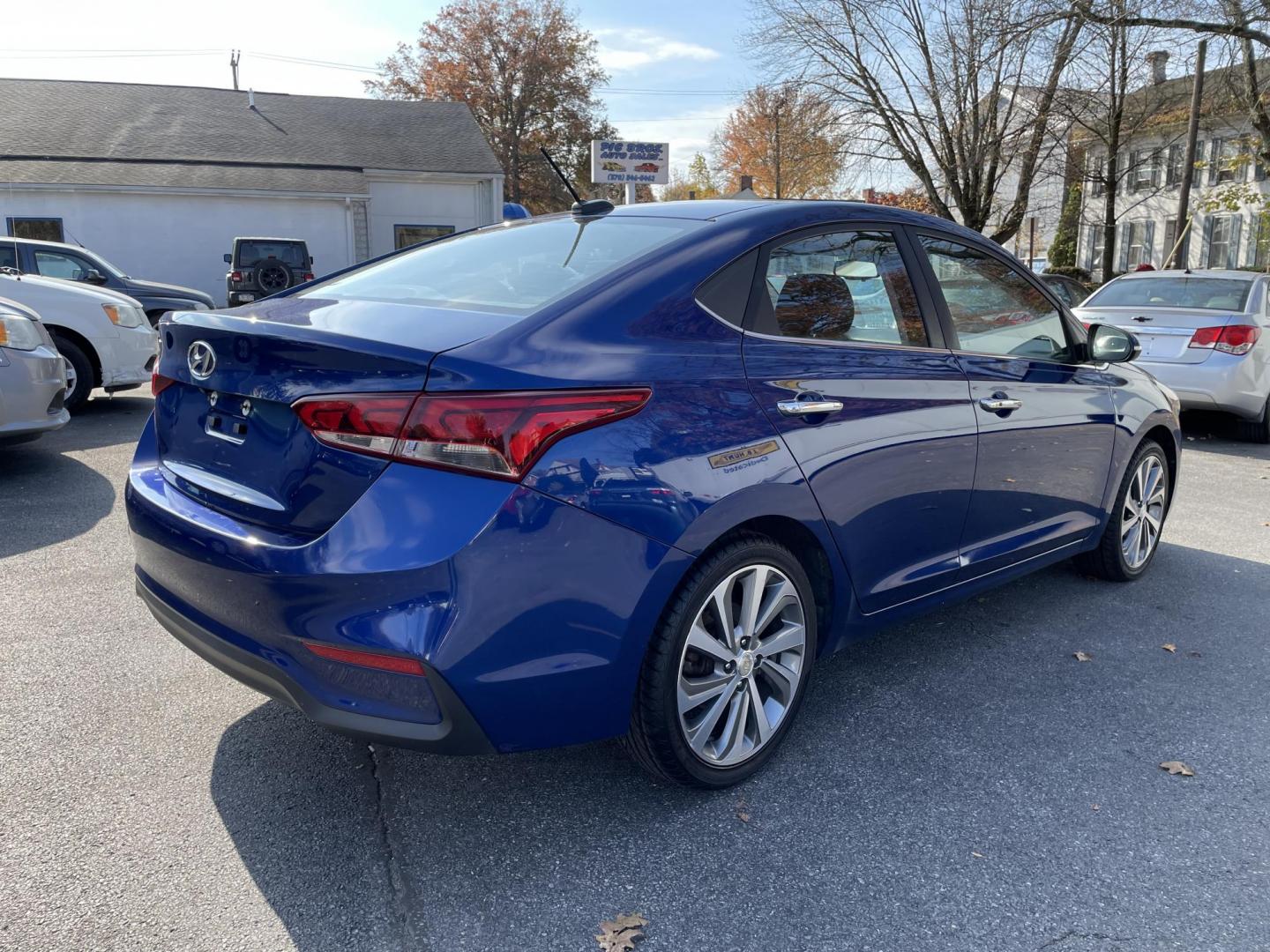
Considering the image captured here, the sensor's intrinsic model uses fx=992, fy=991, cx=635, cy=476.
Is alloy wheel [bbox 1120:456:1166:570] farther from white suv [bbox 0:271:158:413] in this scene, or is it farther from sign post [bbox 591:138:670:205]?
sign post [bbox 591:138:670:205]

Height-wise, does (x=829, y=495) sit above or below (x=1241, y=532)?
above

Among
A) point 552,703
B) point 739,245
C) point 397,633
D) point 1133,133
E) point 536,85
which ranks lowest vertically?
point 552,703

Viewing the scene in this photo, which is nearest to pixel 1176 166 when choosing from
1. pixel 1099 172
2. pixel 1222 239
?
pixel 1222 239

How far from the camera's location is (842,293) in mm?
3127

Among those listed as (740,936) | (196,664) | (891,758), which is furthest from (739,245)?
(196,664)

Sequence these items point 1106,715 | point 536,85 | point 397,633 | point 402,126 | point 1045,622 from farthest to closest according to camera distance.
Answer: point 536,85
point 402,126
point 1045,622
point 1106,715
point 397,633

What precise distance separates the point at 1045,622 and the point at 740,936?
2.57 m

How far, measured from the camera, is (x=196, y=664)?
3.55 m

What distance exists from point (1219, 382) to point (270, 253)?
56.2ft

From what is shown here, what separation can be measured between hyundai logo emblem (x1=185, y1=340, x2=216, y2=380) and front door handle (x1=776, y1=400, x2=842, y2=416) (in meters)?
1.50

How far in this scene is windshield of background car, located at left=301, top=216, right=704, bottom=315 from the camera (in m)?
2.68

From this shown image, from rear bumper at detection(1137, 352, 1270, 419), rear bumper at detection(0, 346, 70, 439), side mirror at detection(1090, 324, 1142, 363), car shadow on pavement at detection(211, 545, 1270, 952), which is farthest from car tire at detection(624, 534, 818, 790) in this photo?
rear bumper at detection(1137, 352, 1270, 419)

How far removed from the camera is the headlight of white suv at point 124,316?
27.5ft

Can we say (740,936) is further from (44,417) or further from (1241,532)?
(44,417)
